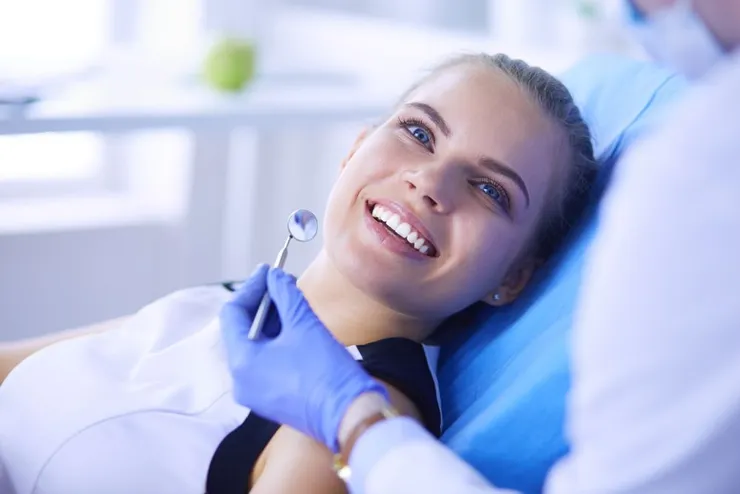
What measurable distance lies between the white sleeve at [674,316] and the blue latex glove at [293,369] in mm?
300

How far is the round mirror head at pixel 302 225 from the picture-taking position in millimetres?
1093

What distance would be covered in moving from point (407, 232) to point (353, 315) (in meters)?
0.15

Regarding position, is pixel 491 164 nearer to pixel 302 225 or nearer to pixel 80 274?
pixel 302 225

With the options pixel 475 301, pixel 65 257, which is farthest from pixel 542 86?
pixel 65 257

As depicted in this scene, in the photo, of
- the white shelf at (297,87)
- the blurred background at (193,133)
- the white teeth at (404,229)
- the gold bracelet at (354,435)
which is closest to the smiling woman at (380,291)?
the white teeth at (404,229)

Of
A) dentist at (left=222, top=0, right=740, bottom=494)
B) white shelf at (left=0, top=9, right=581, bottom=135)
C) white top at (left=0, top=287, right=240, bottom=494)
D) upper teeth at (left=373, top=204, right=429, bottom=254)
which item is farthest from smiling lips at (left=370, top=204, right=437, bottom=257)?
white shelf at (left=0, top=9, right=581, bottom=135)

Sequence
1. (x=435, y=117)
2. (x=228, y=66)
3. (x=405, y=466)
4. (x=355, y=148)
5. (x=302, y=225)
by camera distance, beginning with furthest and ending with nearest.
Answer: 1. (x=228, y=66)
2. (x=355, y=148)
3. (x=435, y=117)
4. (x=302, y=225)
5. (x=405, y=466)

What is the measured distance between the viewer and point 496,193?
1.19 m

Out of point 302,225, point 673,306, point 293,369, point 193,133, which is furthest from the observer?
point 193,133

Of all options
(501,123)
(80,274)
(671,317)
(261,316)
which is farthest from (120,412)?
(80,274)

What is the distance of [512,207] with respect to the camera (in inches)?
47.1

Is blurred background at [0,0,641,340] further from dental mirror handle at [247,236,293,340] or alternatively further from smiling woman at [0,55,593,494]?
dental mirror handle at [247,236,293,340]

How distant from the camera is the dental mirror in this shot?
1.08 metres

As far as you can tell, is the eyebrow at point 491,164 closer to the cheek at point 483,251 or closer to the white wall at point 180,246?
the cheek at point 483,251
